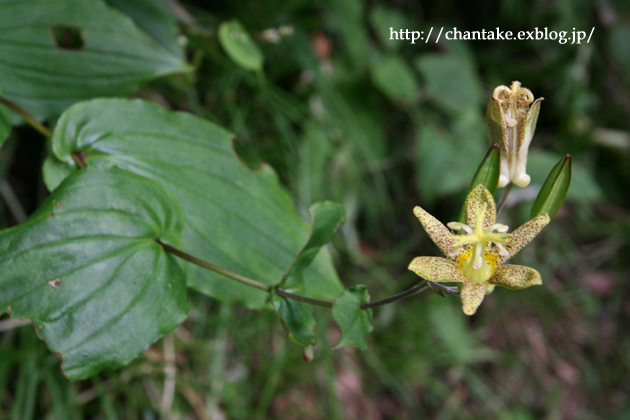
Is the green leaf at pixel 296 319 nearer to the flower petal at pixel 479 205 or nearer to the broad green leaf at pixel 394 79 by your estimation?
the flower petal at pixel 479 205

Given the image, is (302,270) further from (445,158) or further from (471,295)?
(445,158)

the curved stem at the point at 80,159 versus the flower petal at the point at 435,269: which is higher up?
the flower petal at the point at 435,269

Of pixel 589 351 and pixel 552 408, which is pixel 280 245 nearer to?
pixel 552 408

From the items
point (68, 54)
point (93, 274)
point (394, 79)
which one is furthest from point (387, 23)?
point (93, 274)

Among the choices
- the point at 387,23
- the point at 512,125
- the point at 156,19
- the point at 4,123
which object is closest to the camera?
the point at 512,125

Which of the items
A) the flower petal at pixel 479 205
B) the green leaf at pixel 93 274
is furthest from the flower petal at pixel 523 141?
the green leaf at pixel 93 274

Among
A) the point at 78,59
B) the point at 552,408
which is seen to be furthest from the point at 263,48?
the point at 552,408
